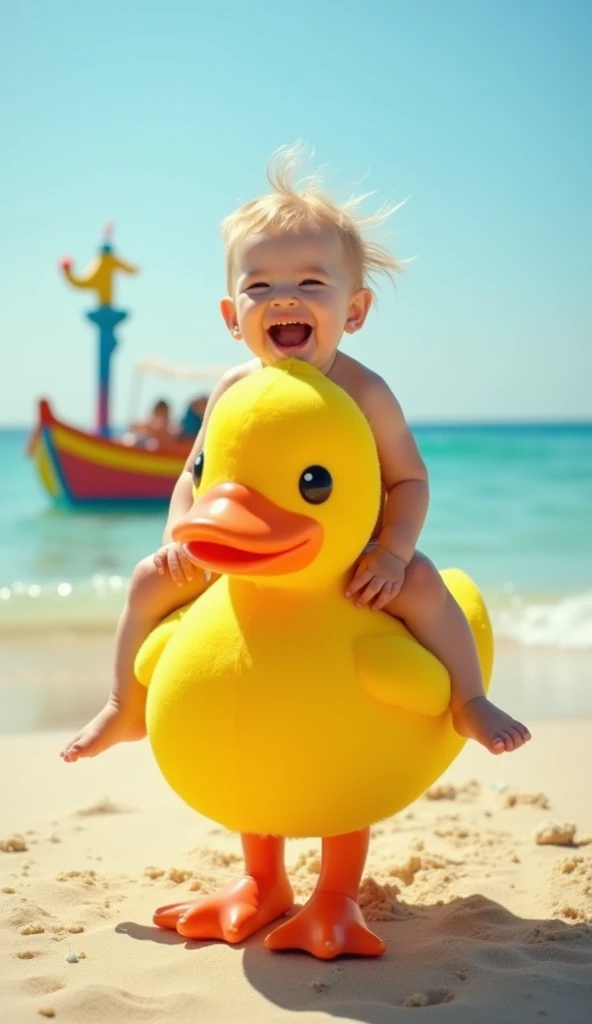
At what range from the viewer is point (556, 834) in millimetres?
3582

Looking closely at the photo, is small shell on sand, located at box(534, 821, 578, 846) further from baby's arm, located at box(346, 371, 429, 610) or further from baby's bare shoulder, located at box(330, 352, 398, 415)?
baby's bare shoulder, located at box(330, 352, 398, 415)

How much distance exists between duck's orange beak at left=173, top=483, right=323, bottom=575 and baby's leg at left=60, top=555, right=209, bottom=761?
0.48 meters

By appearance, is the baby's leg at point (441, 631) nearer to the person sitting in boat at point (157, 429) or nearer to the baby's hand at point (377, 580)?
the baby's hand at point (377, 580)

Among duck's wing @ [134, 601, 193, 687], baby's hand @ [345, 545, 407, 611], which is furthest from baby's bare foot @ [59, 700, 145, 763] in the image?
baby's hand @ [345, 545, 407, 611]

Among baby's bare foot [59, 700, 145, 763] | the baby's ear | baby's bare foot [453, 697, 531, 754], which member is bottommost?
baby's bare foot [59, 700, 145, 763]

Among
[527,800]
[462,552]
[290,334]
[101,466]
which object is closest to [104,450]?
[101,466]

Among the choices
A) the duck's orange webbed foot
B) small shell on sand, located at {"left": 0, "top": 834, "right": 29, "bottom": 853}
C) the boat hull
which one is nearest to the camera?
the duck's orange webbed foot

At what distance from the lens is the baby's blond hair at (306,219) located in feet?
8.74

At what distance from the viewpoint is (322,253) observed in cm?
266

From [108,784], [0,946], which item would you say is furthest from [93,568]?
[0,946]

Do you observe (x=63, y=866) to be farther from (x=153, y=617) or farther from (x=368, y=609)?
(x=368, y=609)

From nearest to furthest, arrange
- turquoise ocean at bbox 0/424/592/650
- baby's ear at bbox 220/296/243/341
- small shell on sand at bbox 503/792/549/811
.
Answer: baby's ear at bbox 220/296/243/341
small shell on sand at bbox 503/792/549/811
turquoise ocean at bbox 0/424/592/650

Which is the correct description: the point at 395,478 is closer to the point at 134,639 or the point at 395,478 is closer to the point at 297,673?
the point at 297,673

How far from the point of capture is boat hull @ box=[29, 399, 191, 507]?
53.1ft
